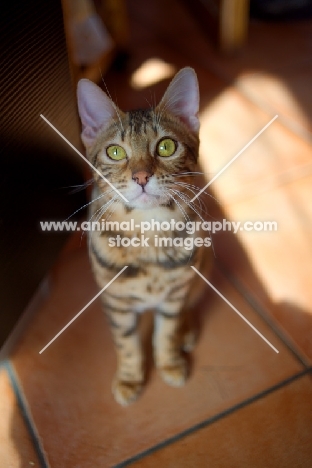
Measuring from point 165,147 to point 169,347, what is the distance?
434mm

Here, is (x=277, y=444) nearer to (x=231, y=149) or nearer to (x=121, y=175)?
(x=121, y=175)

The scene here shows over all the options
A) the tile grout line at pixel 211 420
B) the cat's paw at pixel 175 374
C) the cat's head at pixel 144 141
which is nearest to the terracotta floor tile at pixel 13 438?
the tile grout line at pixel 211 420

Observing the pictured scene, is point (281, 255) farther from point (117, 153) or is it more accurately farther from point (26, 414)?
point (26, 414)

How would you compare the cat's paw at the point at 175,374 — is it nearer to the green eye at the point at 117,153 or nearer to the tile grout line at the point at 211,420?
the tile grout line at the point at 211,420

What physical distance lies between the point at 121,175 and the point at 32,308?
1.70 feet

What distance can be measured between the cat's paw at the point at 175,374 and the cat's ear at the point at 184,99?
51cm

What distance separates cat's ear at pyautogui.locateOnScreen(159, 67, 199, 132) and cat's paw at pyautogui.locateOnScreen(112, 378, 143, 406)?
0.55 m

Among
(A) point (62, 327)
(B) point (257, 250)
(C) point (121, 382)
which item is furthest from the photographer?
(B) point (257, 250)

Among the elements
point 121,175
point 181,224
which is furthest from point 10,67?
point 181,224

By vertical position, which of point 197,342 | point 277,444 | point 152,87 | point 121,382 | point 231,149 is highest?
point 152,87

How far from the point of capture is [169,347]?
3.11 feet

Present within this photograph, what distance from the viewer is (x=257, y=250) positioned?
1.23 m

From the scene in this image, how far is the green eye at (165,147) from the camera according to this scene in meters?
0.78

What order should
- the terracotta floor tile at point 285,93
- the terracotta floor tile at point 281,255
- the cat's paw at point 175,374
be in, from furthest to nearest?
the terracotta floor tile at point 285,93 → the terracotta floor tile at point 281,255 → the cat's paw at point 175,374
